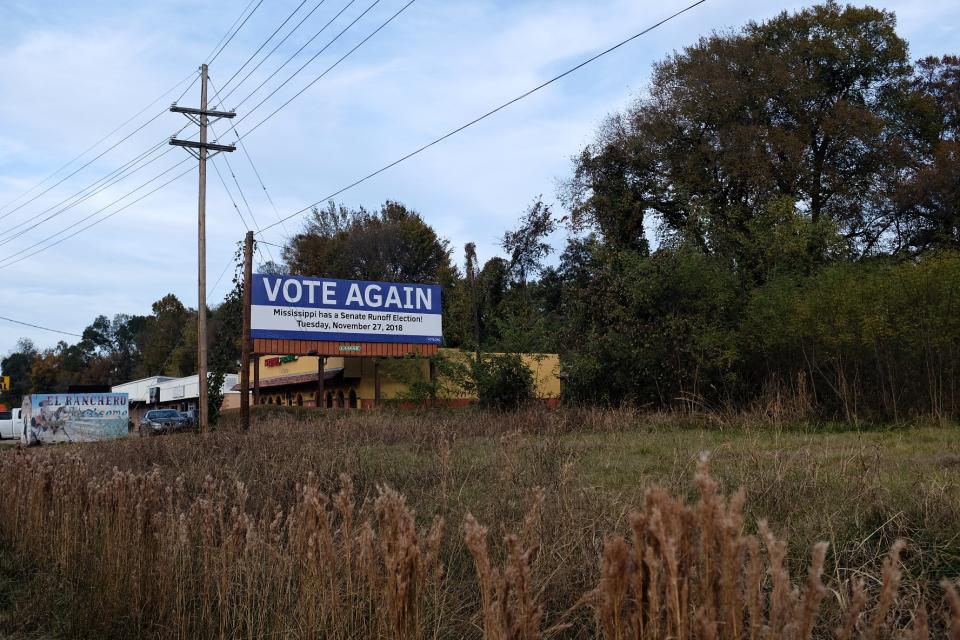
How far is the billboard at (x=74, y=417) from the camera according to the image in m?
32.2

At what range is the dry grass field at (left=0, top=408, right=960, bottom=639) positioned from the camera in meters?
2.08

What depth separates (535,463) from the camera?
889 cm

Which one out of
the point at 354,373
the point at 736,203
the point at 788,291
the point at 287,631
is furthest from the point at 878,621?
the point at 354,373

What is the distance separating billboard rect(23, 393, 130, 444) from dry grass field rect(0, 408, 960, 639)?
80.4 feet

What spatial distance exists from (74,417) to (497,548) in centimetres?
3171

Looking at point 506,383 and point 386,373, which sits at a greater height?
point 386,373

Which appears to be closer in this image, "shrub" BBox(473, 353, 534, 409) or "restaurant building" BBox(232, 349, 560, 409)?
"shrub" BBox(473, 353, 534, 409)

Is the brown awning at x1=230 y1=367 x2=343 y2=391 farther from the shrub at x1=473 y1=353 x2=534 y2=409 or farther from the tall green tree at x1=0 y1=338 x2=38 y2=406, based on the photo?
the tall green tree at x1=0 y1=338 x2=38 y2=406

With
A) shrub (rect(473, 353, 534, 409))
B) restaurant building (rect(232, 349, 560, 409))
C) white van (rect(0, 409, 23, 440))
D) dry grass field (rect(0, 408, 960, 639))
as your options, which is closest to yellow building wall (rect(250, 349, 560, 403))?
restaurant building (rect(232, 349, 560, 409))

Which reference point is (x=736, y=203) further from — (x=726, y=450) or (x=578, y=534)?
(x=578, y=534)

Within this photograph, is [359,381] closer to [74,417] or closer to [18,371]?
[74,417]

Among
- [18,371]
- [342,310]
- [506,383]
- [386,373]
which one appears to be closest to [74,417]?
[342,310]

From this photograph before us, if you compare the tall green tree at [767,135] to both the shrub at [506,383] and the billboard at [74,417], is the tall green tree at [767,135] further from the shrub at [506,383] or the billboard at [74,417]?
the billboard at [74,417]

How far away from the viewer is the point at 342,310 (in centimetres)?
3634
